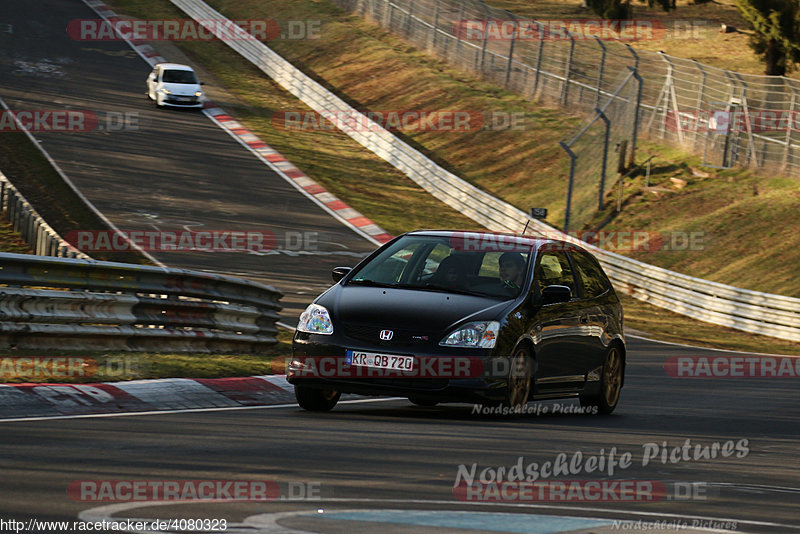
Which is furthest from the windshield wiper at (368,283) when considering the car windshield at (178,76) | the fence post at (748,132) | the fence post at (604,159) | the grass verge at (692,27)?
the grass verge at (692,27)

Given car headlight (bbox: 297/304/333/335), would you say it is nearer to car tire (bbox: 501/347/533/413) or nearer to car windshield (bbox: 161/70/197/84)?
car tire (bbox: 501/347/533/413)

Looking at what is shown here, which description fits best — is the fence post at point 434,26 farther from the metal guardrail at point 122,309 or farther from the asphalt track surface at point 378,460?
the asphalt track surface at point 378,460

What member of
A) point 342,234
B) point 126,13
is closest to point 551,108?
point 342,234

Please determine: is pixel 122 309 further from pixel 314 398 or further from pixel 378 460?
pixel 378 460

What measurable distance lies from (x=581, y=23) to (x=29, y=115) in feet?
122

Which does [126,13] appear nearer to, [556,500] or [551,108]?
[551,108]

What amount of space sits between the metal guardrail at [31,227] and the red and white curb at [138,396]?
8.23 m

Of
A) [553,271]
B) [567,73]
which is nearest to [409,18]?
[567,73]

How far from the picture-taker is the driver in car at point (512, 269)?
34.8 ft

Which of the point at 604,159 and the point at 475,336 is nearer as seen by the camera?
the point at 475,336

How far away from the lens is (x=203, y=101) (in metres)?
43.9

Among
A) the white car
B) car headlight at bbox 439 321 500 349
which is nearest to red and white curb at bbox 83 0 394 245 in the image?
the white car

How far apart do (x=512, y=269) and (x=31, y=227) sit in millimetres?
13804

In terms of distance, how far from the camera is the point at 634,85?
118 feet
